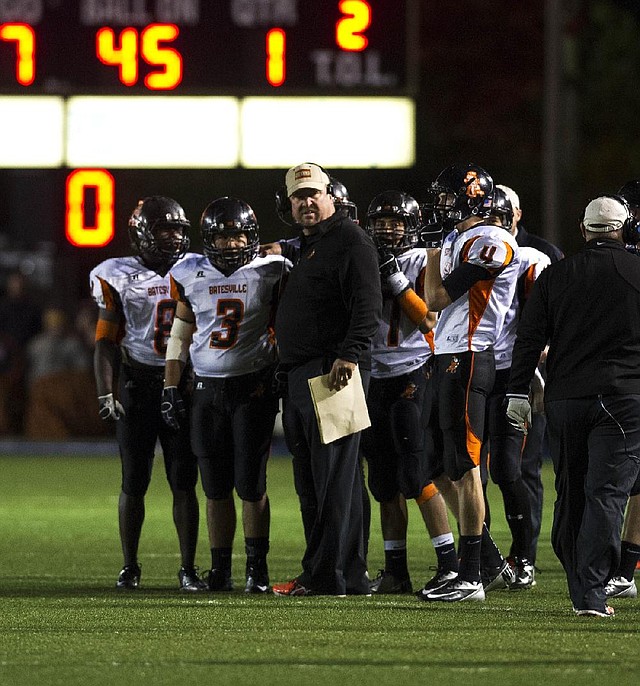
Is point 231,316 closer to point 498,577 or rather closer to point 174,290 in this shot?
point 174,290

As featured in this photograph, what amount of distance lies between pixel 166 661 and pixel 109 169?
9.56 metres

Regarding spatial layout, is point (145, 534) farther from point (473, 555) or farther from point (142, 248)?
point (473, 555)

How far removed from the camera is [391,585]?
7.88 meters

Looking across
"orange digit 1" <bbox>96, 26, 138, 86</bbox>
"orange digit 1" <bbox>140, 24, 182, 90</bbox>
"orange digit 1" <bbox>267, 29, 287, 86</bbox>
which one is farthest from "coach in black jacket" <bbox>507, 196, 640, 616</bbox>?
"orange digit 1" <bbox>96, 26, 138, 86</bbox>

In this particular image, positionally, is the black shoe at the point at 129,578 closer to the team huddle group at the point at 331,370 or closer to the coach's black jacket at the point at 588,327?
the team huddle group at the point at 331,370

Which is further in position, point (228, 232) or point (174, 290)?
point (174, 290)

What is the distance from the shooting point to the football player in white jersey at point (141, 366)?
825 cm

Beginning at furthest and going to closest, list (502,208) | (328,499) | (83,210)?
1. (83,210)
2. (502,208)
3. (328,499)

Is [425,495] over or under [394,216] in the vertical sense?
under

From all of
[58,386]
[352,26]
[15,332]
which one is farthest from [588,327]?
[15,332]

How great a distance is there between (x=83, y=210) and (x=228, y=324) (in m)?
7.32

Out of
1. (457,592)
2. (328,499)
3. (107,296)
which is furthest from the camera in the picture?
(107,296)

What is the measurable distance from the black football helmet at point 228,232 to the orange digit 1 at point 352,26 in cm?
650

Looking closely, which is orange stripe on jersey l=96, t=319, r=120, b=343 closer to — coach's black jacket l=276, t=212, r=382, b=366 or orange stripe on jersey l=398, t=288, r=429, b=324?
coach's black jacket l=276, t=212, r=382, b=366
